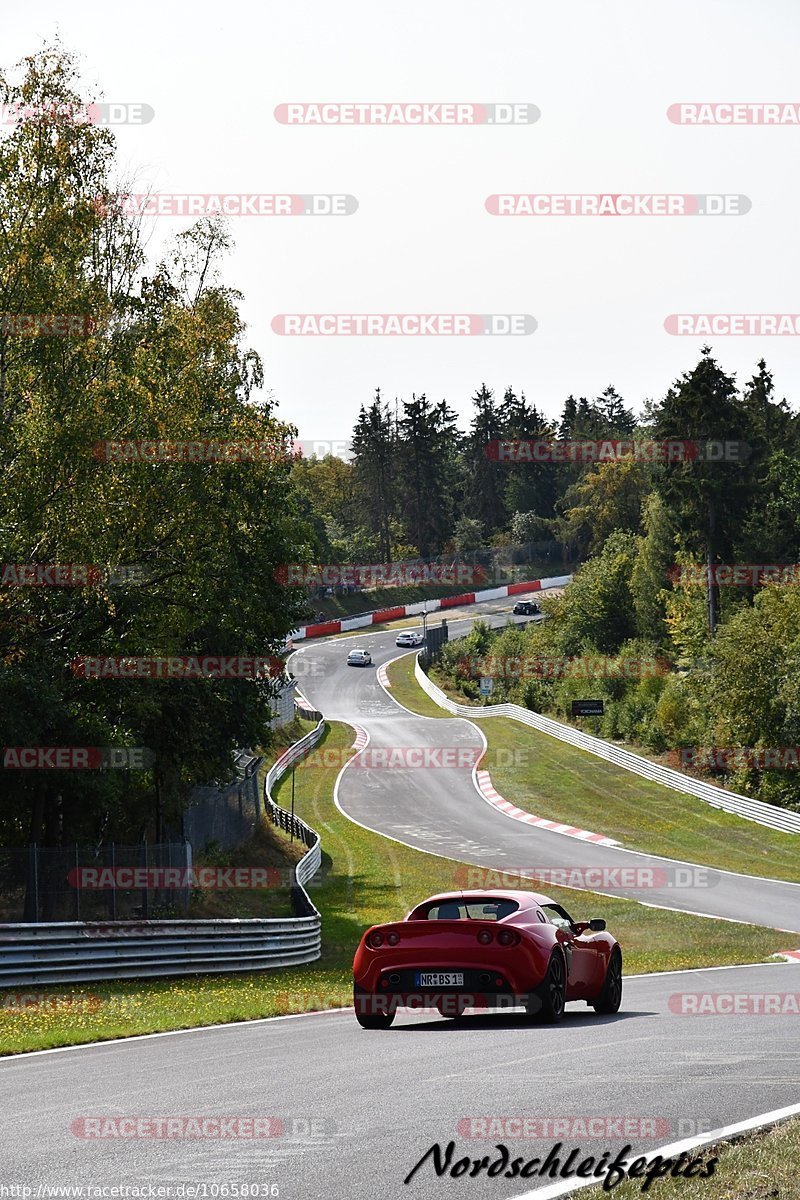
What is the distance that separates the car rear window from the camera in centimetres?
1231

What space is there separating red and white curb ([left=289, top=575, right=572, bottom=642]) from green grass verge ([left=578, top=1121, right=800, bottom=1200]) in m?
100

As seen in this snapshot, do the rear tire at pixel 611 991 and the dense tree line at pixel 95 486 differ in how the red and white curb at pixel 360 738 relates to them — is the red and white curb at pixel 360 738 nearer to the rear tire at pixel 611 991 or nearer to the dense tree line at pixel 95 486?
the dense tree line at pixel 95 486

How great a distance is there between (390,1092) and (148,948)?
1333cm

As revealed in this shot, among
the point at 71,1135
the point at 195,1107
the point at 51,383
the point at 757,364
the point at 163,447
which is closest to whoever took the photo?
the point at 71,1135

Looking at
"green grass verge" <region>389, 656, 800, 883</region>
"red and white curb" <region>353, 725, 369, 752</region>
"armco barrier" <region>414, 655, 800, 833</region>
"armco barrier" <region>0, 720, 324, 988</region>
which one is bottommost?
"red and white curb" <region>353, 725, 369, 752</region>

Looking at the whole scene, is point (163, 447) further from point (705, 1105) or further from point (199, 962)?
point (705, 1105)

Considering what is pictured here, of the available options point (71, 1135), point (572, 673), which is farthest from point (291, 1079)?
→ point (572, 673)

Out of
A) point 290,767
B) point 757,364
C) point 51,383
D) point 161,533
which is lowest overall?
point 290,767

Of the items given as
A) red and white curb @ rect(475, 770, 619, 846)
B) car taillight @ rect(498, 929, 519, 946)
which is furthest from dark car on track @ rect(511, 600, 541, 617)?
car taillight @ rect(498, 929, 519, 946)

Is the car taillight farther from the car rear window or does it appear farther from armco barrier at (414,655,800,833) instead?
armco barrier at (414,655,800,833)

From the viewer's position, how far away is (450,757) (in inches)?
2532

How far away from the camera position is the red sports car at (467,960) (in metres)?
11.8

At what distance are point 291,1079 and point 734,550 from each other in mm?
74022

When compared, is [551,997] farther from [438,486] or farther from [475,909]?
[438,486]
